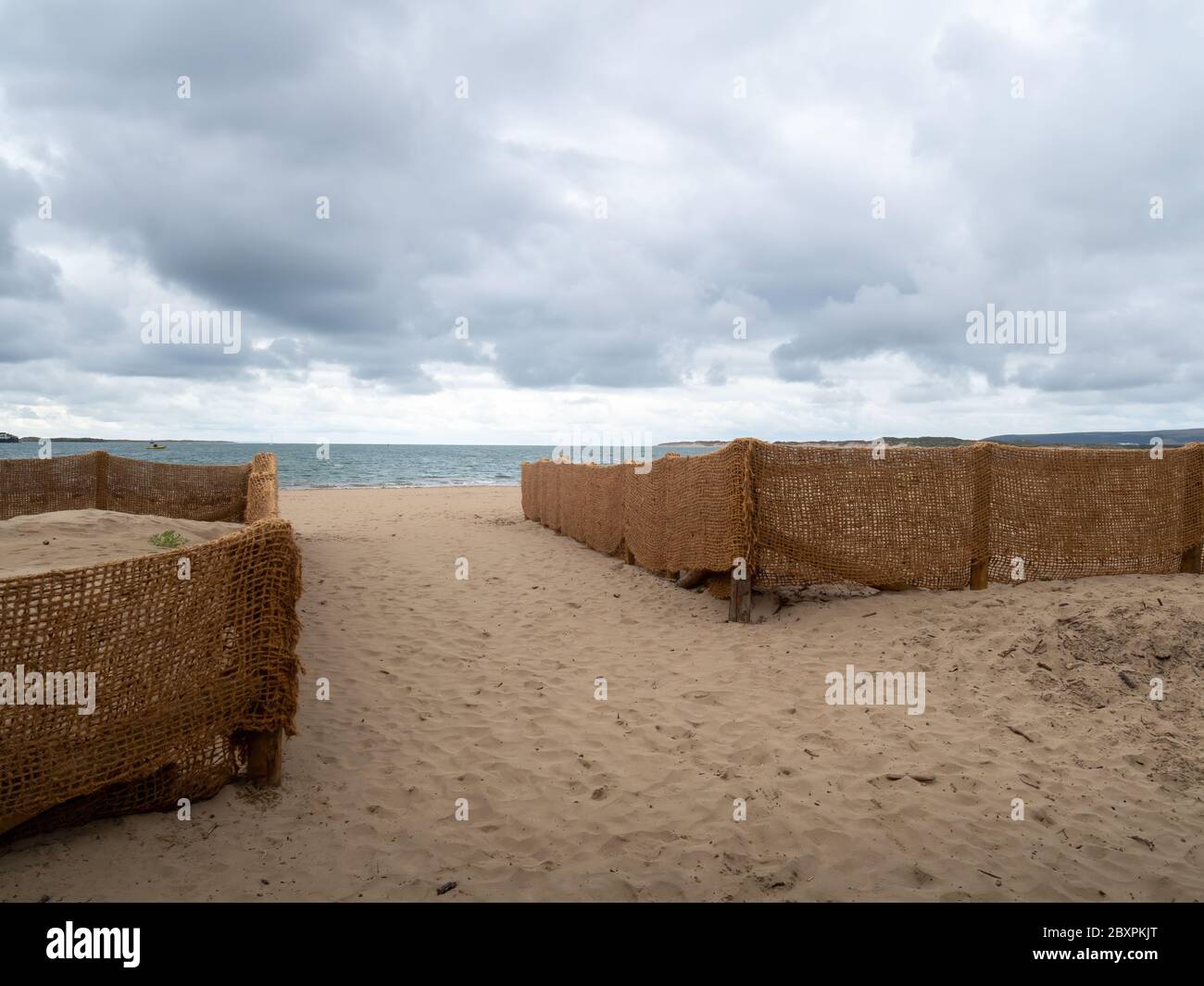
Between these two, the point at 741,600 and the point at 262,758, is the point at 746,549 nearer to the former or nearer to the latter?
the point at 741,600

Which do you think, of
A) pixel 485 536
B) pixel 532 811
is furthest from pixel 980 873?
pixel 485 536

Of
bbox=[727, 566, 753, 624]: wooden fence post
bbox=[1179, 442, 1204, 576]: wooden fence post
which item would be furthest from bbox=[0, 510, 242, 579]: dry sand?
bbox=[1179, 442, 1204, 576]: wooden fence post

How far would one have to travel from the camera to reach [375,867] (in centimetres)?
332

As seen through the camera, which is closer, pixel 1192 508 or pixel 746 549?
pixel 746 549

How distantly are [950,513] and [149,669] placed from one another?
7.32 metres

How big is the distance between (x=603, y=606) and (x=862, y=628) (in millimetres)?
3227

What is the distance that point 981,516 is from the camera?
24.4ft

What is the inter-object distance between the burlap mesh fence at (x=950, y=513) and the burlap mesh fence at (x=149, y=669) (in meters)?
5.03

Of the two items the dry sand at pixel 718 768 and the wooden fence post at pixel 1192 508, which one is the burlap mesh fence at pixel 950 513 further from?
the dry sand at pixel 718 768

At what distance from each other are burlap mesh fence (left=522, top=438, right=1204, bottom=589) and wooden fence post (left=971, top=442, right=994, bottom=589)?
0.04ft

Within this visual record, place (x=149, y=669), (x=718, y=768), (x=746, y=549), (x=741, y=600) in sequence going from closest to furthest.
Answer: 1. (x=149, y=669)
2. (x=718, y=768)
3. (x=746, y=549)
4. (x=741, y=600)

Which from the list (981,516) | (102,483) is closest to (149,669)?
(981,516)

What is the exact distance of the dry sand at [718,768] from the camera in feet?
10.5

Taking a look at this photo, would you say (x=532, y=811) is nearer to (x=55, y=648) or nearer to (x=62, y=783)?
(x=62, y=783)
